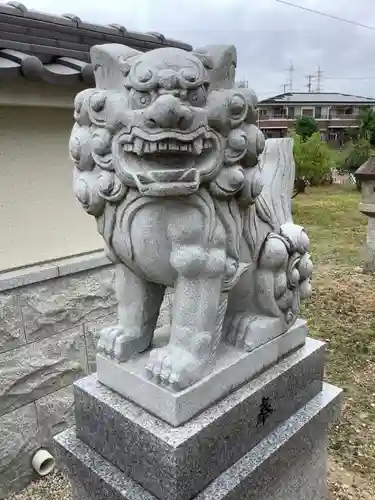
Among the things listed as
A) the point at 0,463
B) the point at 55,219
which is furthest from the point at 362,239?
the point at 0,463

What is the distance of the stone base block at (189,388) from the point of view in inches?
61.1

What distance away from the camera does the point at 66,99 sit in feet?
8.95

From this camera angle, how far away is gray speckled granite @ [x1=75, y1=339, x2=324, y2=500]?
4.97 ft

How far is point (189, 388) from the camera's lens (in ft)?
5.10

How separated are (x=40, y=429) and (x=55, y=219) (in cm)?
131

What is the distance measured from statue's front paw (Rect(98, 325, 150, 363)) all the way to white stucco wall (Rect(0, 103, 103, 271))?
4.04 ft

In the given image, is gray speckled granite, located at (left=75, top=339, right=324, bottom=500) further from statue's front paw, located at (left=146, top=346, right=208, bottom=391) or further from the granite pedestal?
statue's front paw, located at (left=146, top=346, right=208, bottom=391)

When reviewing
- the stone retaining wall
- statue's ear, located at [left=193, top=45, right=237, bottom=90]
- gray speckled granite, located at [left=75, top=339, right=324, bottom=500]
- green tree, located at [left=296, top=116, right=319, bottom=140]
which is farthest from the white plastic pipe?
green tree, located at [left=296, top=116, right=319, bottom=140]

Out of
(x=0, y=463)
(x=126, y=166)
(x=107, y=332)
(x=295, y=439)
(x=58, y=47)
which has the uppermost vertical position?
(x=58, y=47)

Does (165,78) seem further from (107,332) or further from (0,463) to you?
(0,463)

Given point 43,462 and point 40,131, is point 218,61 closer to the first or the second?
point 40,131

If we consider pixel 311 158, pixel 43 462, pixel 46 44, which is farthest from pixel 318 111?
pixel 43 462

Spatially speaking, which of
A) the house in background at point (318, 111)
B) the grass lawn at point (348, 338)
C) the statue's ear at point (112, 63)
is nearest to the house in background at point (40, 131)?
the statue's ear at point (112, 63)

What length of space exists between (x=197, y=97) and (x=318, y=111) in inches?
1422
